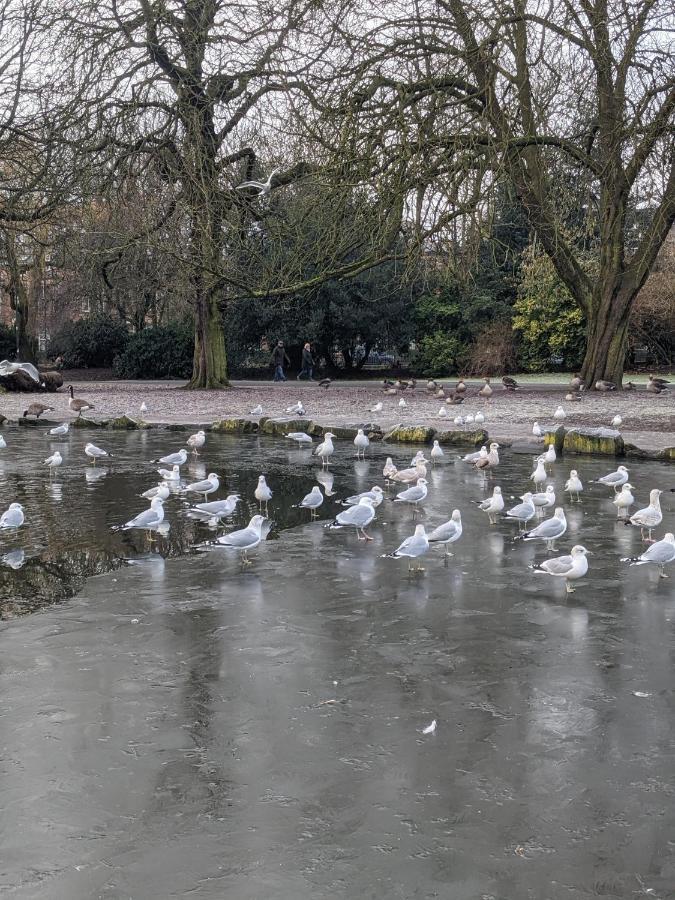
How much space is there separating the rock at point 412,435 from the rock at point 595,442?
2553 millimetres

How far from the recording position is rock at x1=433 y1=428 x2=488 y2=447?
16750mm

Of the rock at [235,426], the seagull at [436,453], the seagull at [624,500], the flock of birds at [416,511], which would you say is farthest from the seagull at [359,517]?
the rock at [235,426]

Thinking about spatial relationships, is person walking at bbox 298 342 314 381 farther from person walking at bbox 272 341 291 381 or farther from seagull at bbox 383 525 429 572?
seagull at bbox 383 525 429 572

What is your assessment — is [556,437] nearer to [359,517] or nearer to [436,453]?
[436,453]

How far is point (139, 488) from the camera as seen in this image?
12312 mm

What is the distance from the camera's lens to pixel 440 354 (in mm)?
42188

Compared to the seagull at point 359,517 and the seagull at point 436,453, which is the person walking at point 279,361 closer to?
the seagull at point 436,453

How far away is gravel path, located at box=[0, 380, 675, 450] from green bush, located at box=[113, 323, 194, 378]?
13111mm

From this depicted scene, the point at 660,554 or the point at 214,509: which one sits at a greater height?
the point at 214,509

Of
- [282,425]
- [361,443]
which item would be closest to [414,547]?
[361,443]

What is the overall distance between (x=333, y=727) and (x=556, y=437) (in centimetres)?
1191

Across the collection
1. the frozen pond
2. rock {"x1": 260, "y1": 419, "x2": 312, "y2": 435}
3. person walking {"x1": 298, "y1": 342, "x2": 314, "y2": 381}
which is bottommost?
the frozen pond

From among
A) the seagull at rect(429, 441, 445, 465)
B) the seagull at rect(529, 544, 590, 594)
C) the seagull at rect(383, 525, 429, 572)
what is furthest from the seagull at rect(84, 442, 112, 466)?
the seagull at rect(529, 544, 590, 594)

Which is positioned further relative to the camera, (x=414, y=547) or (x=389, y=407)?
(x=389, y=407)
